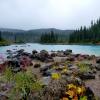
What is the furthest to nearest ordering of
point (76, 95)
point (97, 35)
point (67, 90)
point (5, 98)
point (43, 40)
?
point (43, 40)
point (97, 35)
point (5, 98)
point (67, 90)
point (76, 95)

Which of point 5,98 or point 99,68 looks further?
point 99,68

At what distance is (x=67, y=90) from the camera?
8.35 meters

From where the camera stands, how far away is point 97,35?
152125 mm

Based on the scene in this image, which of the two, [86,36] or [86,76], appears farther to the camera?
[86,36]

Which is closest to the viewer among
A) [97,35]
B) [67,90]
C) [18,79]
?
[67,90]

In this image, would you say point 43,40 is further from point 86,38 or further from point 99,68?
point 99,68

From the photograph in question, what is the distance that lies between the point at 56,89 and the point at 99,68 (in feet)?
40.5

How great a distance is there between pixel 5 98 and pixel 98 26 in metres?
160

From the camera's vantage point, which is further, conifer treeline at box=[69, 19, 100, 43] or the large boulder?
conifer treeline at box=[69, 19, 100, 43]

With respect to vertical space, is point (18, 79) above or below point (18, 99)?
above

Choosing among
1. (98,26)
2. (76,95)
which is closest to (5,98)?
(76,95)

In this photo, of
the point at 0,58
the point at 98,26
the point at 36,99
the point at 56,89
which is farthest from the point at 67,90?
the point at 98,26

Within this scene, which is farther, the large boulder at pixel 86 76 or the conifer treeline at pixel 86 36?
the conifer treeline at pixel 86 36

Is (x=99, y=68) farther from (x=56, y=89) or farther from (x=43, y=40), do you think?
(x=43, y=40)
